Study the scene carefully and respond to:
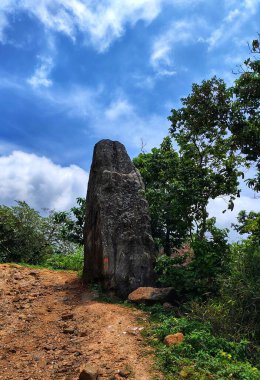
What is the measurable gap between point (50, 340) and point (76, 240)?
1009 cm

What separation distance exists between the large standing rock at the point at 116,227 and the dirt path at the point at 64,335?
42.2 inches

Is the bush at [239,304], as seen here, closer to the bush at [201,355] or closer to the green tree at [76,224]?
the bush at [201,355]

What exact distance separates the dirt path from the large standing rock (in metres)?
1.07

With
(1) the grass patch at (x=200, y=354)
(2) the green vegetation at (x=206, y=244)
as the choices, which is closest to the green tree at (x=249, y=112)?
(2) the green vegetation at (x=206, y=244)

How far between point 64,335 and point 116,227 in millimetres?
4727

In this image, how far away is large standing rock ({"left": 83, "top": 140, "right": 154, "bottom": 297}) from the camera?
1306 cm

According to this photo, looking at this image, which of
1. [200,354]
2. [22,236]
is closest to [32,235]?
[22,236]

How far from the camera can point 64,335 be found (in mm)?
9633

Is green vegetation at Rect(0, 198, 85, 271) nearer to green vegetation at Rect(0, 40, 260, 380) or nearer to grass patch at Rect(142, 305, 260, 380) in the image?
green vegetation at Rect(0, 40, 260, 380)

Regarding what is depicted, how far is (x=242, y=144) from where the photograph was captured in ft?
→ 44.3

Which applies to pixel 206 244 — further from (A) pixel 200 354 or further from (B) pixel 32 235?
(B) pixel 32 235

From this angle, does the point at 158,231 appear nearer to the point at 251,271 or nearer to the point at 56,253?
the point at 251,271

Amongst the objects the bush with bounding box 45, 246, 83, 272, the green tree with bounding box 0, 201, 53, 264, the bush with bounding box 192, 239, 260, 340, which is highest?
the green tree with bounding box 0, 201, 53, 264

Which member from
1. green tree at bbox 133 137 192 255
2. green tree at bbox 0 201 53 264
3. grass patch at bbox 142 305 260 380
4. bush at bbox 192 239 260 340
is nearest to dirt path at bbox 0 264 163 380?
grass patch at bbox 142 305 260 380
